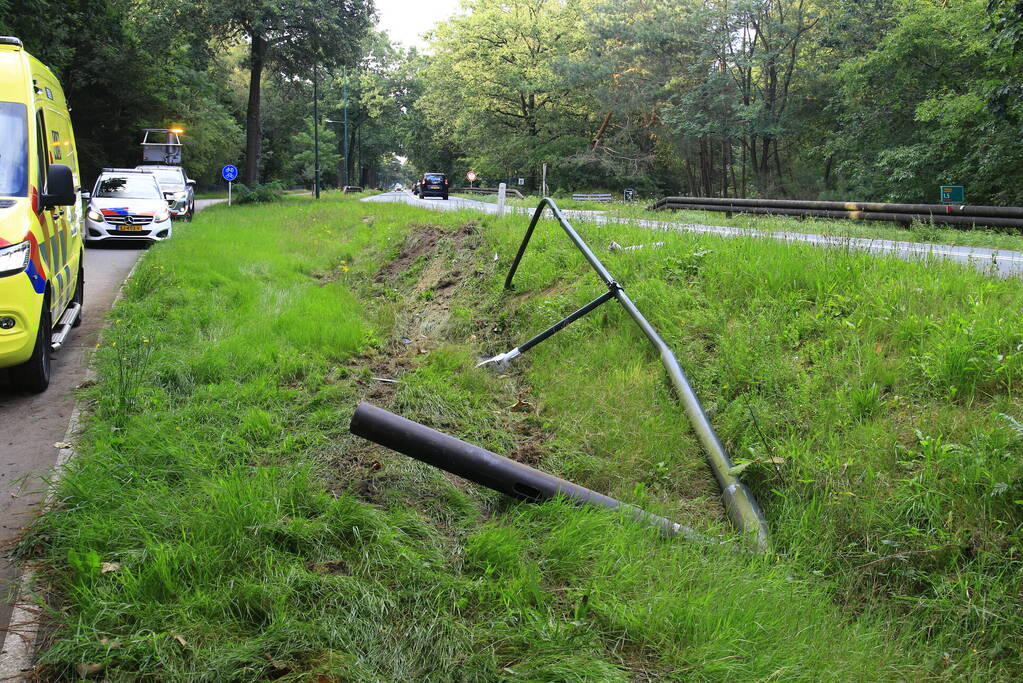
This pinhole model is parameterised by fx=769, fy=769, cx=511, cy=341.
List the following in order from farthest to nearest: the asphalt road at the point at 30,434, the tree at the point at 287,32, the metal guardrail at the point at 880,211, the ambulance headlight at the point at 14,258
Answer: the tree at the point at 287,32
the metal guardrail at the point at 880,211
the ambulance headlight at the point at 14,258
the asphalt road at the point at 30,434

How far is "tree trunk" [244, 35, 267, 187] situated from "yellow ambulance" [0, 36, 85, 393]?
28715 millimetres

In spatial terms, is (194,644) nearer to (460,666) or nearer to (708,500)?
(460,666)

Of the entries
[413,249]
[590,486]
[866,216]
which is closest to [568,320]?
[590,486]

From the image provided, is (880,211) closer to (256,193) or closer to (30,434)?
(30,434)

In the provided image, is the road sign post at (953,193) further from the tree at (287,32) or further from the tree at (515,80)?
the tree at (515,80)

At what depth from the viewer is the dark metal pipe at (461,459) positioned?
442 centimetres

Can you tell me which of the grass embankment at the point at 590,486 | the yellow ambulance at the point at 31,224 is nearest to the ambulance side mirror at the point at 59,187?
the yellow ambulance at the point at 31,224

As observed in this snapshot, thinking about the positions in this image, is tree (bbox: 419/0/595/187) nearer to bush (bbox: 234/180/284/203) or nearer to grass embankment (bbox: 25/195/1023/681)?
bush (bbox: 234/180/284/203)

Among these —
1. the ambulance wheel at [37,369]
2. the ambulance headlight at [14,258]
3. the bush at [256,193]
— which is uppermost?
the bush at [256,193]

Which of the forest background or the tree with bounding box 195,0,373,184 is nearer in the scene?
the forest background

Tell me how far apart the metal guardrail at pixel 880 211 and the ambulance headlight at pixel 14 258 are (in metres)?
13.7

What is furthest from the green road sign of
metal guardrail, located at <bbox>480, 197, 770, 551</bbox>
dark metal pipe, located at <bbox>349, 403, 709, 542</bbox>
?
dark metal pipe, located at <bbox>349, 403, 709, 542</bbox>

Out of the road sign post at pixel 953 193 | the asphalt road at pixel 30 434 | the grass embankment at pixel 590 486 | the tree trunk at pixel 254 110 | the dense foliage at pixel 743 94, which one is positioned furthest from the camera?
the tree trunk at pixel 254 110

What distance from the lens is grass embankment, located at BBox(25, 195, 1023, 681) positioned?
3209mm
